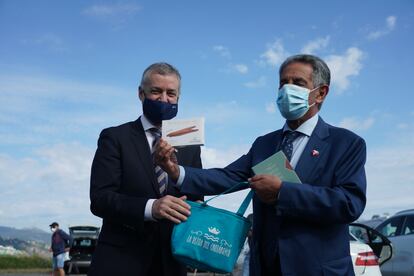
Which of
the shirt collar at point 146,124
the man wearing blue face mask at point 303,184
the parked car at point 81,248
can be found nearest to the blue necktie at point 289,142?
the man wearing blue face mask at point 303,184

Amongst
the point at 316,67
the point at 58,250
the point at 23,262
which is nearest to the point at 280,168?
the point at 316,67

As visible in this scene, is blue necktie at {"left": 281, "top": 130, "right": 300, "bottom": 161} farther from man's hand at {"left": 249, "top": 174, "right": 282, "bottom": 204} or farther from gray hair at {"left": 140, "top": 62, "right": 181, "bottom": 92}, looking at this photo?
gray hair at {"left": 140, "top": 62, "right": 181, "bottom": 92}

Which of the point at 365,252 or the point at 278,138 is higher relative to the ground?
the point at 278,138

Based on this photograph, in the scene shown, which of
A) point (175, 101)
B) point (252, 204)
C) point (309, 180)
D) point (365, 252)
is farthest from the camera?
point (365, 252)

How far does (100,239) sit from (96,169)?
1.23 ft

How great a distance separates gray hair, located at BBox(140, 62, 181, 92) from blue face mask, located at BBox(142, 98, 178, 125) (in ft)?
0.42

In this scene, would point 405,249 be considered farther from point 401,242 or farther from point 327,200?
point 327,200

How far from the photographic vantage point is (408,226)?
10109 mm

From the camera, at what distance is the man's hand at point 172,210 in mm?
2568

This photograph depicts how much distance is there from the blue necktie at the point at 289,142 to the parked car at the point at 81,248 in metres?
21.8

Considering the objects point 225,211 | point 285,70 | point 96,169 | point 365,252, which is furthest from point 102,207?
point 365,252

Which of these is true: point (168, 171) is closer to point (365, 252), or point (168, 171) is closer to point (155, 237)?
point (155, 237)

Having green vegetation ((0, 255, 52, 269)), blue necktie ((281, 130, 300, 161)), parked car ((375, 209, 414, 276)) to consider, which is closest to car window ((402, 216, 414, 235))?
parked car ((375, 209, 414, 276))

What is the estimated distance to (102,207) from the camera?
2689 millimetres
